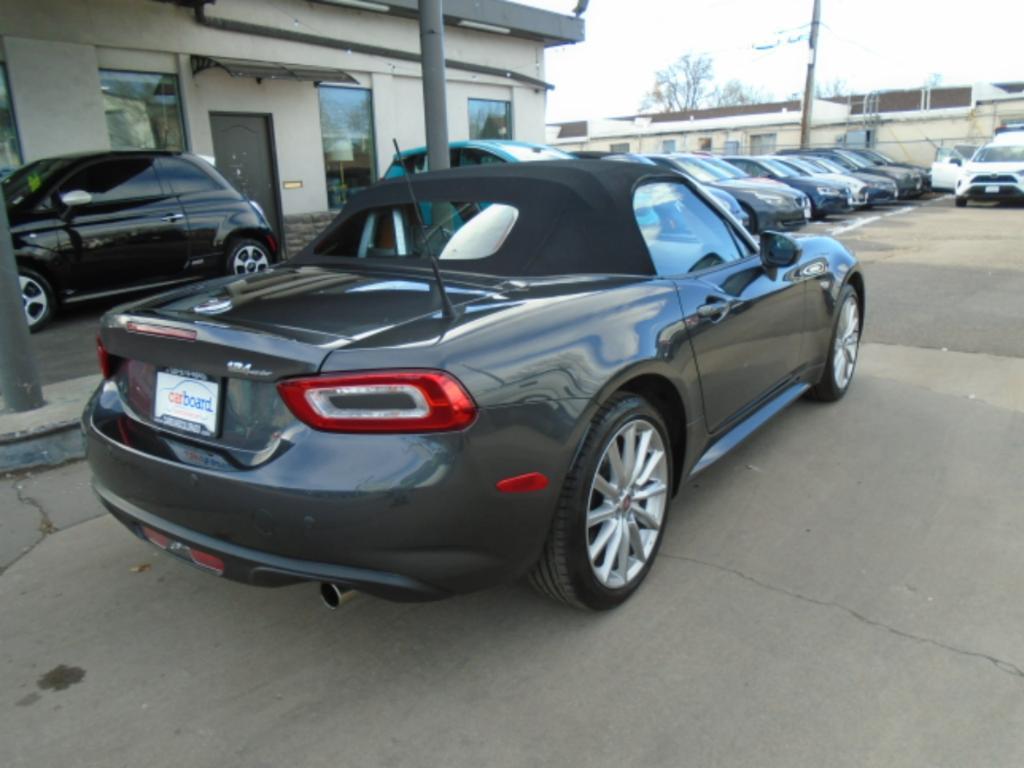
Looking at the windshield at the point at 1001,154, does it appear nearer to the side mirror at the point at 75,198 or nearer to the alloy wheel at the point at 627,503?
the side mirror at the point at 75,198

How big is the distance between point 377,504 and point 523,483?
44cm

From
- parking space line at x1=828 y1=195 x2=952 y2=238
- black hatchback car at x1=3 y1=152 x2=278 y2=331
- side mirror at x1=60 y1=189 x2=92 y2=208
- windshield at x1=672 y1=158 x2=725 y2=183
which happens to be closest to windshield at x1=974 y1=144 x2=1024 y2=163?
parking space line at x1=828 y1=195 x2=952 y2=238

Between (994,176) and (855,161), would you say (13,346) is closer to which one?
(994,176)

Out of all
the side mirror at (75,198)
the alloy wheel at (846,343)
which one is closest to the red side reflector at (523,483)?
the alloy wheel at (846,343)

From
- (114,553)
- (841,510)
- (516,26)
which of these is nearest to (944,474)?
(841,510)

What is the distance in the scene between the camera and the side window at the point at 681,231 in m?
3.33

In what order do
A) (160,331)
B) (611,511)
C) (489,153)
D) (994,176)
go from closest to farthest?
(160,331) < (611,511) < (489,153) < (994,176)

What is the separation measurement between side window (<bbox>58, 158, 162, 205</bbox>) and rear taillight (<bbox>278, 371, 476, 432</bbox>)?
636 centimetres

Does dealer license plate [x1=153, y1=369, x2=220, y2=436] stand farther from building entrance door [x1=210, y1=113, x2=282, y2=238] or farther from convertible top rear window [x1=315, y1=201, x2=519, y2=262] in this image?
building entrance door [x1=210, y1=113, x2=282, y2=238]

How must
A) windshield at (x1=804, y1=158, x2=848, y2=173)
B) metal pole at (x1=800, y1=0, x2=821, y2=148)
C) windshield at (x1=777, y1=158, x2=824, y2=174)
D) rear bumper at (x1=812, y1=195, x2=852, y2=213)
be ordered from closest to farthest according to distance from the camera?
rear bumper at (x1=812, y1=195, x2=852, y2=213) < windshield at (x1=777, y1=158, x2=824, y2=174) < windshield at (x1=804, y1=158, x2=848, y2=173) < metal pole at (x1=800, y1=0, x2=821, y2=148)

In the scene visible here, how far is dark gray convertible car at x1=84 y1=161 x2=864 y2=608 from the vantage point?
2189 mm

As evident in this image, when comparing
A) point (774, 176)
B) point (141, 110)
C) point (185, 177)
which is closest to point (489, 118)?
point (774, 176)

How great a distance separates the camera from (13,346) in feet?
15.6

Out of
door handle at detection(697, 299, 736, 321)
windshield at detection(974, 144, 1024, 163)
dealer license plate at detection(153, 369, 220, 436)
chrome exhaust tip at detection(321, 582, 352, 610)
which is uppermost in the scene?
windshield at detection(974, 144, 1024, 163)
